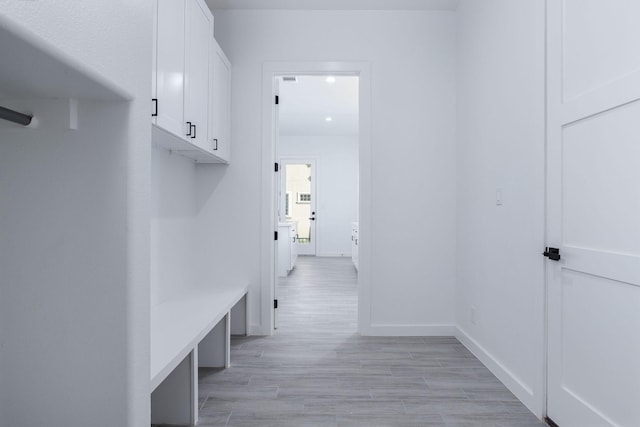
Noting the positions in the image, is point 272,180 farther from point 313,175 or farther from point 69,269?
point 313,175

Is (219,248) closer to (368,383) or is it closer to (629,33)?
(368,383)

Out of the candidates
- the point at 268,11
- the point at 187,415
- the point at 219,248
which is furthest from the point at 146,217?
the point at 268,11

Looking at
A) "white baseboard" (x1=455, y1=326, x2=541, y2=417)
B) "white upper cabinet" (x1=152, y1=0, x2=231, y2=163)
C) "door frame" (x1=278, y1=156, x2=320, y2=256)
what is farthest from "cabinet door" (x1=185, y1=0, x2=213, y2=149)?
"door frame" (x1=278, y1=156, x2=320, y2=256)

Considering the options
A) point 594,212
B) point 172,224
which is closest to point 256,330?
point 172,224

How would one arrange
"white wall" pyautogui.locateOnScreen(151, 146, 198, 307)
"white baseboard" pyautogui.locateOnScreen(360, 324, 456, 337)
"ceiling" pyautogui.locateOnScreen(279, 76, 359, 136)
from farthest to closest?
"ceiling" pyautogui.locateOnScreen(279, 76, 359, 136) < "white baseboard" pyautogui.locateOnScreen(360, 324, 456, 337) < "white wall" pyautogui.locateOnScreen(151, 146, 198, 307)

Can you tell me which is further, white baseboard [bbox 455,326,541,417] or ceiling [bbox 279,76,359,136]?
ceiling [bbox 279,76,359,136]

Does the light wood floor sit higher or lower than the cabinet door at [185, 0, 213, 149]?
lower

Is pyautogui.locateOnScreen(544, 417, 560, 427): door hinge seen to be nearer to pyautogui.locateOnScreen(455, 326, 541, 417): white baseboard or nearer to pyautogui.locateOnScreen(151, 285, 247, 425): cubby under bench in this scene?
pyautogui.locateOnScreen(455, 326, 541, 417): white baseboard

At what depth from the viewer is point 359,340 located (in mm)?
3072

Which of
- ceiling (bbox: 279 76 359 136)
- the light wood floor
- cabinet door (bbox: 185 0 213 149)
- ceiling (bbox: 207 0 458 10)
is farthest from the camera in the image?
ceiling (bbox: 279 76 359 136)

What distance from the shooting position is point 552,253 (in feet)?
6.14

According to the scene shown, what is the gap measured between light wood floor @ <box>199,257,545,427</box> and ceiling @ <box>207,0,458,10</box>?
2754mm

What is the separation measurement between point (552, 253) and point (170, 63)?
2.13 metres

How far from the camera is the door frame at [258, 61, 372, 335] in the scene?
3195mm
